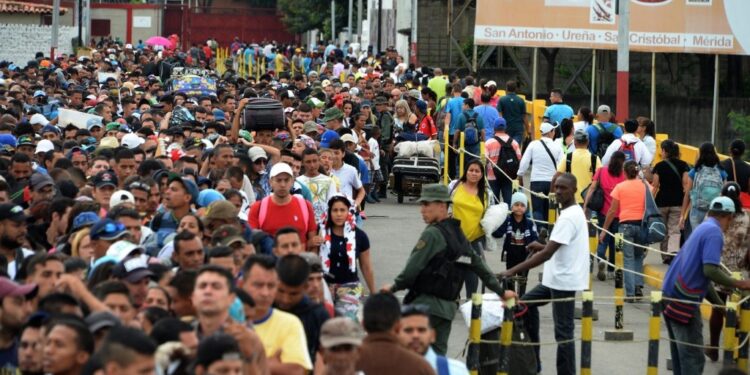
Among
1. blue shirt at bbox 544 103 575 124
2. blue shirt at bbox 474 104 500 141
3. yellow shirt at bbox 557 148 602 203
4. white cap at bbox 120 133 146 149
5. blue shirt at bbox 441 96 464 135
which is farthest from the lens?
blue shirt at bbox 441 96 464 135

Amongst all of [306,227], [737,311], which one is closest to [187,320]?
[306,227]

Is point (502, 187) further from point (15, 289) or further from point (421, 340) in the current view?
point (15, 289)

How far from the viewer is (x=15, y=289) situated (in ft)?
29.7

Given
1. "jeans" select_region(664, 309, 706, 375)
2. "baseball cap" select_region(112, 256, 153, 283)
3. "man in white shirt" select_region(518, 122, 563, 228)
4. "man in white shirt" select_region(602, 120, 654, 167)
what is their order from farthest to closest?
1. "man in white shirt" select_region(602, 120, 654, 167)
2. "man in white shirt" select_region(518, 122, 563, 228)
3. "jeans" select_region(664, 309, 706, 375)
4. "baseball cap" select_region(112, 256, 153, 283)

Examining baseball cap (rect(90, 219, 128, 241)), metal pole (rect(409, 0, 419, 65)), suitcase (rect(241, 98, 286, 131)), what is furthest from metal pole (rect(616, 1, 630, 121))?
baseball cap (rect(90, 219, 128, 241))

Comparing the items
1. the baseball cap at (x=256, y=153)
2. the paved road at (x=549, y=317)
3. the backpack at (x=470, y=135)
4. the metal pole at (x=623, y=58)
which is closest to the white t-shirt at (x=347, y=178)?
the baseball cap at (x=256, y=153)

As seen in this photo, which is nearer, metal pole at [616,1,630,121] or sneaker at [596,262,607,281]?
sneaker at [596,262,607,281]

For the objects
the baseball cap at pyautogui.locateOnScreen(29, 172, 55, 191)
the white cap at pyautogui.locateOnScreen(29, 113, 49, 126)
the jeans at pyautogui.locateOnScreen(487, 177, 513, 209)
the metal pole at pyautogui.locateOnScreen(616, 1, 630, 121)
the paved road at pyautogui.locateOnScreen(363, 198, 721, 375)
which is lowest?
the paved road at pyautogui.locateOnScreen(363, 198, 721, 375)

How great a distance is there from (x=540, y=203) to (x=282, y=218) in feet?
25.0

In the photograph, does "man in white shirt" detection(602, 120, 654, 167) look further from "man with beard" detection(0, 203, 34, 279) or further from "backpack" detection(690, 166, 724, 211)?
"man with beard" detection(0, 203, 34, 279)

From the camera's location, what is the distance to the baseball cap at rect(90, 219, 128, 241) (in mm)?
10883

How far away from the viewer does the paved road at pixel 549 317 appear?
46.6 ft

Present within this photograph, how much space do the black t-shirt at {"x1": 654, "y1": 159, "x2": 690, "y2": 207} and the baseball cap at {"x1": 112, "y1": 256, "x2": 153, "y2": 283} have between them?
10.1 m

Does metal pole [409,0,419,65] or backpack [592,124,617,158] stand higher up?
metal pole [409,0,419,65]
